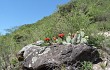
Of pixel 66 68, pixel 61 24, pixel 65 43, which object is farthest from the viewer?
pixel 61 24

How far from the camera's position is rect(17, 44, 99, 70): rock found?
9570 mm

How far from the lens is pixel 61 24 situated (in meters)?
13.3

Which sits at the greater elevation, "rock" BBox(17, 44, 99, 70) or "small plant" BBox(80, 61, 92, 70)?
"rock" BBox(17, 44, 99, 70)

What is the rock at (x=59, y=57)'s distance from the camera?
31.4ft

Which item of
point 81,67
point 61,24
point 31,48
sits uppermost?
point 61,24

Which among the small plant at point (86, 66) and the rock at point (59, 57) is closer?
the small plant at point (86, 66)

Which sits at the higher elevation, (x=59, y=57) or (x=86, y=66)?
(x=59, y=57)

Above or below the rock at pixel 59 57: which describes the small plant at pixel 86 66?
below

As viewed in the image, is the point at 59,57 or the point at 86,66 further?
the point at 59,57

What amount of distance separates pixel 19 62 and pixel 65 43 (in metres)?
2.04

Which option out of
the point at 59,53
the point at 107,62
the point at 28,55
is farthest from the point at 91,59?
the point at 28,55

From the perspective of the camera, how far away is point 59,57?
31.6 feet

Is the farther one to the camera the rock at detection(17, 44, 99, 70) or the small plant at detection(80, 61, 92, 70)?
the rock at detection(17, 44, 99, 70)

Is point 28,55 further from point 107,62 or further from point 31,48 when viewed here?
point 107,62
